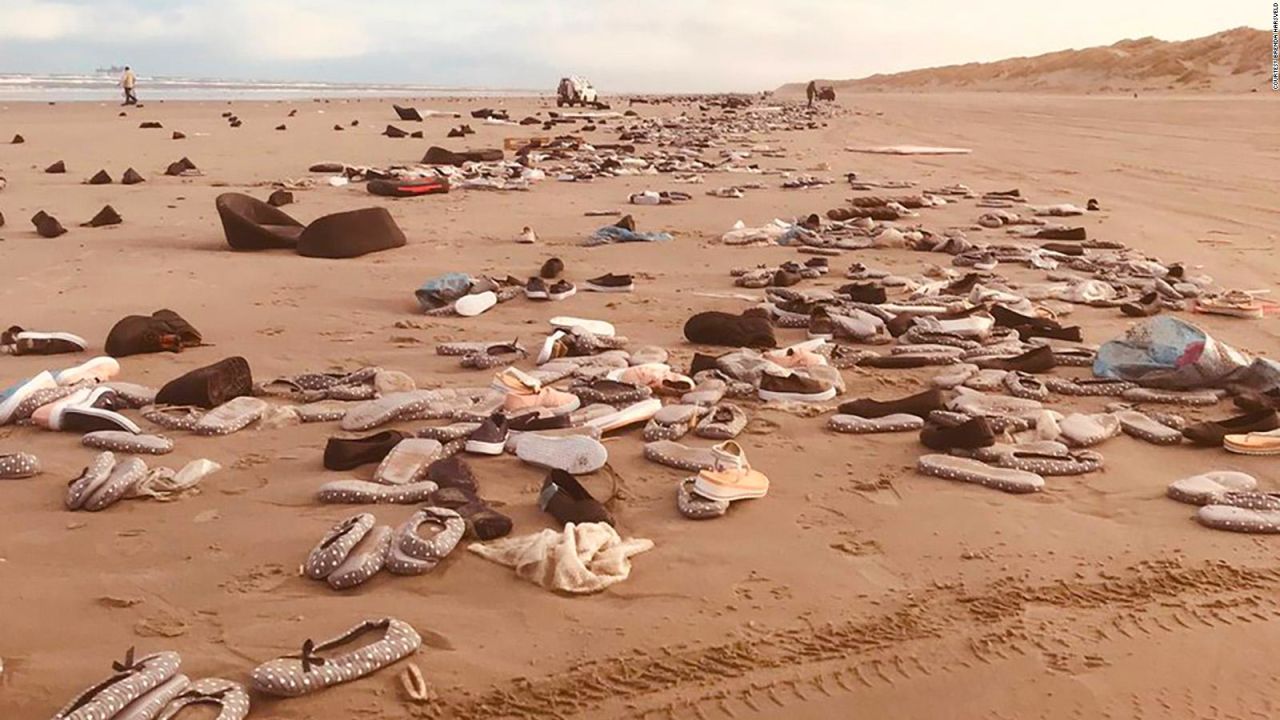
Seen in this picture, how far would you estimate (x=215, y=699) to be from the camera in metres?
2.22

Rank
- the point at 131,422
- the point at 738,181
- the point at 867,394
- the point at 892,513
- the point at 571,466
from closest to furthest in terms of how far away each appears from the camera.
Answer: the point at 892,513, the point at 571,466, the point at 131,422, the point at 867,394, the point at 738,181

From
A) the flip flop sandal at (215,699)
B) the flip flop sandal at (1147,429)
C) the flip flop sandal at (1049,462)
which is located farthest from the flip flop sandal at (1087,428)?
the flip flop sandal at (215,699)

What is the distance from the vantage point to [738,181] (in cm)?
1288

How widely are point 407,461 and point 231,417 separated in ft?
3.08

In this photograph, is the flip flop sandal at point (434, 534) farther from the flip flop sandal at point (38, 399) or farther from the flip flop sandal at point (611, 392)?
the flip flop sandal at point (38, 399)

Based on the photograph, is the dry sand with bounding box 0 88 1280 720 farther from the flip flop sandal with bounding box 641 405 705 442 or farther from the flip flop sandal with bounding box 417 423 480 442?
the flip flop sandal with bounding box 417 423 480 442

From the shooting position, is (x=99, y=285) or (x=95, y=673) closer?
(x=95, y=673)

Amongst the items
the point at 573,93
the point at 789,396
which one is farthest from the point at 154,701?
the point at 573,93

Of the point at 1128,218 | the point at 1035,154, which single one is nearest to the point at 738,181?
the point at 1128,218

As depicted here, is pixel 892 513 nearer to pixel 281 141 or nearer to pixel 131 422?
pixel 131 422

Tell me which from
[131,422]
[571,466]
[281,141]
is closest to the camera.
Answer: [571,466]

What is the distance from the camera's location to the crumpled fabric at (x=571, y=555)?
9.27ft

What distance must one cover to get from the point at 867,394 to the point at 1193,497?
1512 millimetres

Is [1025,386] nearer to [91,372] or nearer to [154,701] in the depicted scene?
[154,701]
